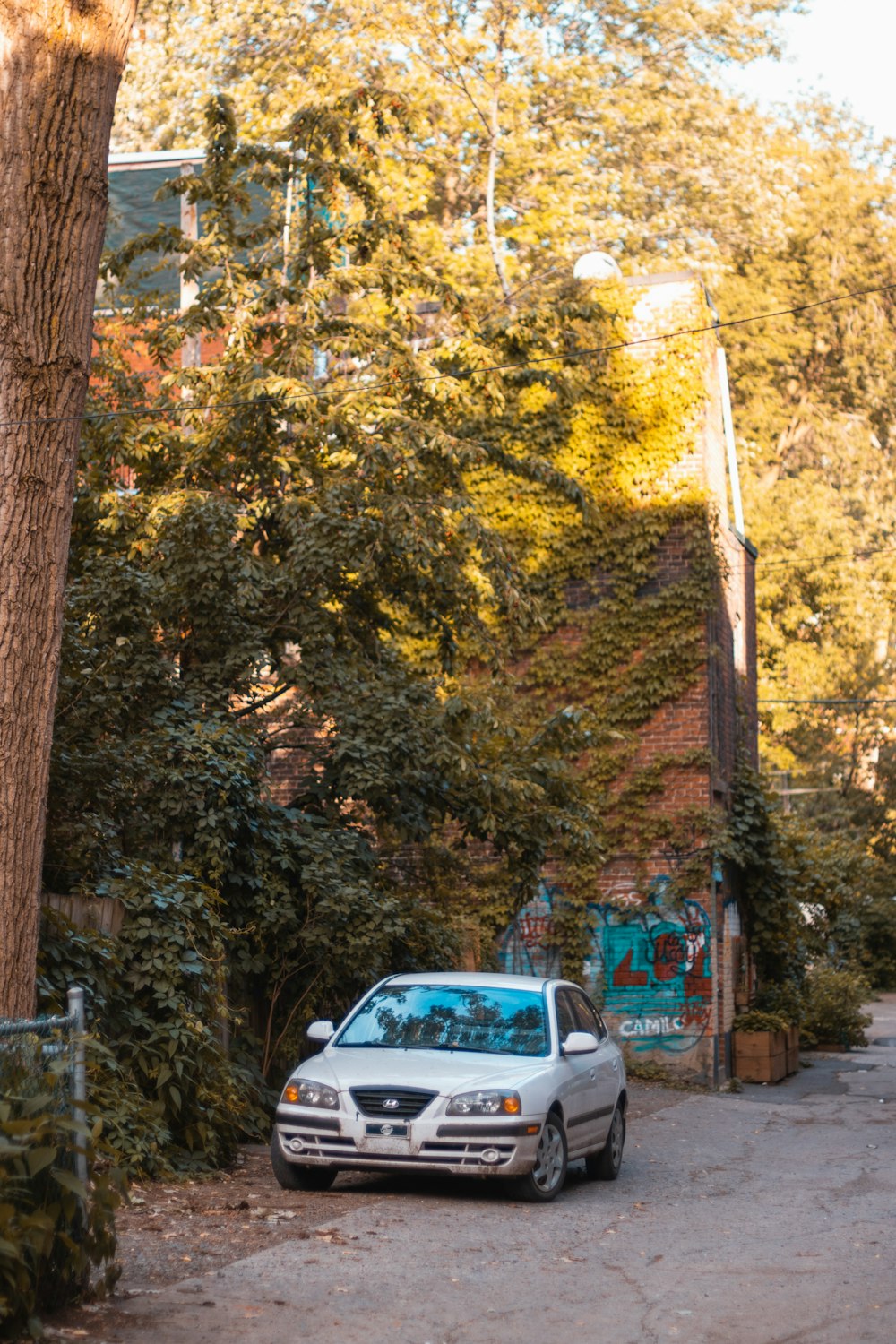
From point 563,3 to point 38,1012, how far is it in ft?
99.9

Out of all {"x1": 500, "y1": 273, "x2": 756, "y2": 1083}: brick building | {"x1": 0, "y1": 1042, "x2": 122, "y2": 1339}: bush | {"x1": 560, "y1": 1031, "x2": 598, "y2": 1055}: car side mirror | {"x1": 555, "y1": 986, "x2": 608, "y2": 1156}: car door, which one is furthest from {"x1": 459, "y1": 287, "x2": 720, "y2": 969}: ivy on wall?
{"x1": 0, "y1": 1042, "x2": 122, "y2": 1339}: bush

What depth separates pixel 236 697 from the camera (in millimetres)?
17000

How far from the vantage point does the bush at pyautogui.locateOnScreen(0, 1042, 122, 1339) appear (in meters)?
5.82

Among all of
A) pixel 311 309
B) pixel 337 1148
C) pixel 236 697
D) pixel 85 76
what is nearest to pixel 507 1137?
pixel 337 1148

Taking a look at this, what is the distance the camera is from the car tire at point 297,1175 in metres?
10.2

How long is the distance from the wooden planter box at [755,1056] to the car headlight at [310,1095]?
40.9 ft

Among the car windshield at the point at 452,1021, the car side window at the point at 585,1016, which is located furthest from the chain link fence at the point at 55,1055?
the car side window at the point at 585,1016

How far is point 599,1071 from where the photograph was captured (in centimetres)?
1137

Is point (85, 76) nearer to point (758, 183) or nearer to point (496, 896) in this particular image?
point (496, 896)

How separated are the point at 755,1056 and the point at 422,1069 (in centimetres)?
1236

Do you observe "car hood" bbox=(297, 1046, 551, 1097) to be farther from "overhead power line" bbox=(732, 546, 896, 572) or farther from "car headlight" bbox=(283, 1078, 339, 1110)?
"overhead power line" bbox=(732, 546, 896, 572)

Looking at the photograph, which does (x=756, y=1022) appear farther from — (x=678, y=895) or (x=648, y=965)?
(x=678, y=895)

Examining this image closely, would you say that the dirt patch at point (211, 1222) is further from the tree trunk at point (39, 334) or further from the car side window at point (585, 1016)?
the car side window at point (585, 1016)

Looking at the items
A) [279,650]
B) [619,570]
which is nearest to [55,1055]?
[279,650]
